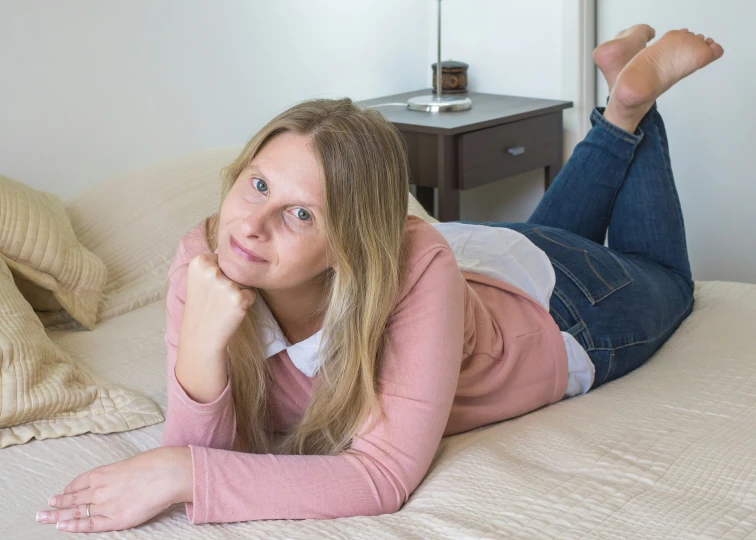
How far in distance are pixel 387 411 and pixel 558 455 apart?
213mm

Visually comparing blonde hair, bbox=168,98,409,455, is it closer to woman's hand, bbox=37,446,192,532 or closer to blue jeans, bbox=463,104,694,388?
woman's hand, bbox=37,446,192,532

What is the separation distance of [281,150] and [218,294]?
0.16 meters

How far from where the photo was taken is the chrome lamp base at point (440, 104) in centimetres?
238

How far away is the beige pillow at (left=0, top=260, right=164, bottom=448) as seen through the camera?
3.70 feet

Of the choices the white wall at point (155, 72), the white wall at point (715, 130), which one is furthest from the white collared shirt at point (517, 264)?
the white wall at point (715, 130)

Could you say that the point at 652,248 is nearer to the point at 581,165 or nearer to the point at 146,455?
the point at 581,165

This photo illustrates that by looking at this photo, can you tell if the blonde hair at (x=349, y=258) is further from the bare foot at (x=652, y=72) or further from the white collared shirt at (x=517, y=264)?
Result: the bare foot at (x=652, y=72)

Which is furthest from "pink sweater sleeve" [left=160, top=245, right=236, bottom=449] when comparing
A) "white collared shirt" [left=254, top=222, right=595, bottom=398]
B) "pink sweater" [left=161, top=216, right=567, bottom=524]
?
"white collared shirt" [left=254, top=222, right=595, bottom=398]

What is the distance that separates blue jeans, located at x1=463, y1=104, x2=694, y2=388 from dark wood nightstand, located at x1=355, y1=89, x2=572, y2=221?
1.88 ft

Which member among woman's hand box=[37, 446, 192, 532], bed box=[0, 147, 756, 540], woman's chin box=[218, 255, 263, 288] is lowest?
bed box=[0, 147, 756, 540]

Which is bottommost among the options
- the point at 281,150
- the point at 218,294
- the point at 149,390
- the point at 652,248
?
the point at 149,390

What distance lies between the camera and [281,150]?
3.08 ft

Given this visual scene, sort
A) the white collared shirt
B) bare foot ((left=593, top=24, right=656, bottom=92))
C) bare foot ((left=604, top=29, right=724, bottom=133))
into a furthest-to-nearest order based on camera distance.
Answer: bare foot ((left=593, top=24, right=656, bottom=92))
bare foot ((left=604, top=29, right=724, bottom=133))
the white collared shirt

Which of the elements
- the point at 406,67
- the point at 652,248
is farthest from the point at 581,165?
the point at 406,67
